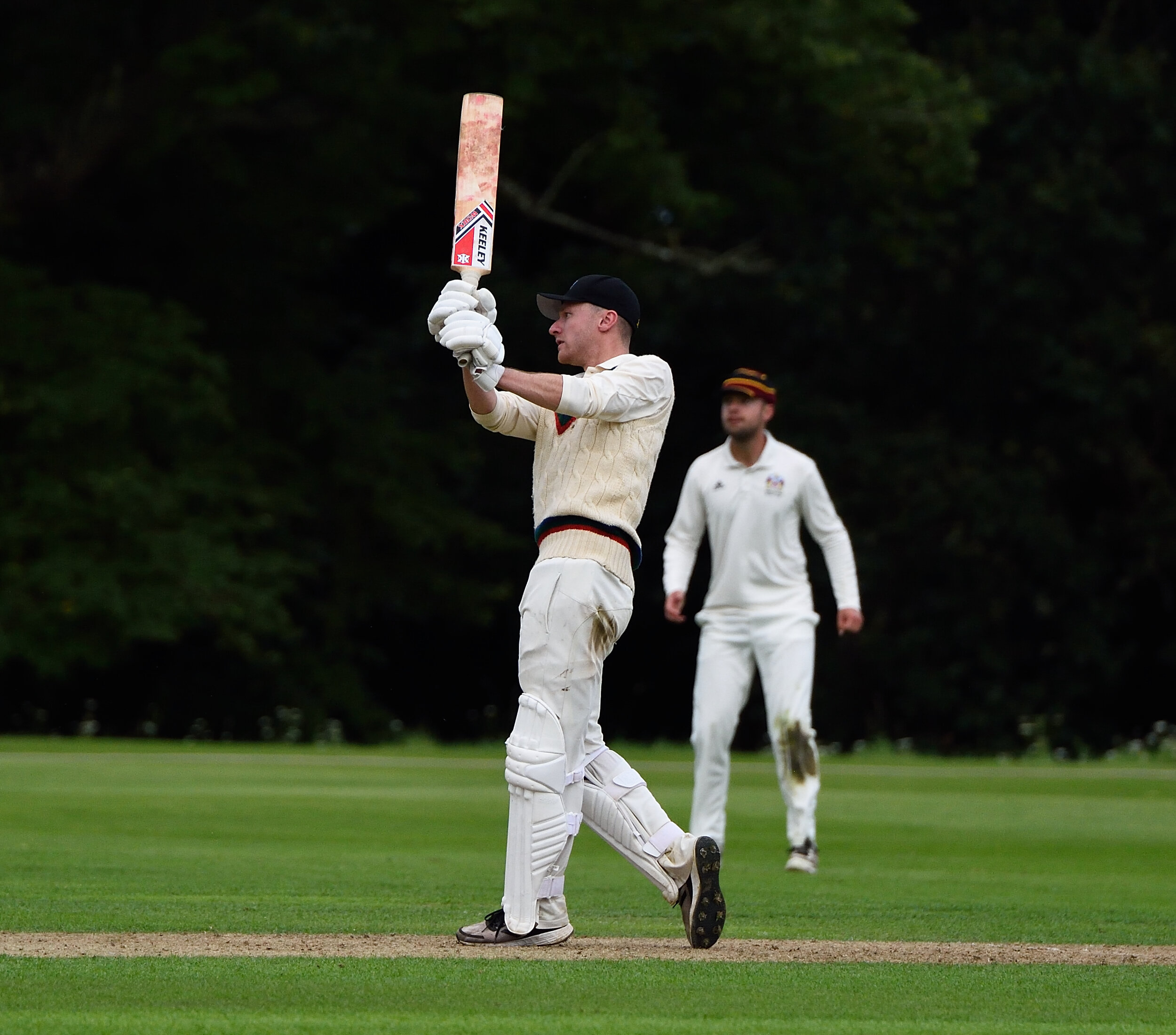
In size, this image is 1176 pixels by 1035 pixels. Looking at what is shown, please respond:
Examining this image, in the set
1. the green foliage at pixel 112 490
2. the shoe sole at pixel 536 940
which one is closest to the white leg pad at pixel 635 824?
the shoe sole at pixel 536 940

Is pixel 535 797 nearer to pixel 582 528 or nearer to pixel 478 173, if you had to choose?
pixel 582 528

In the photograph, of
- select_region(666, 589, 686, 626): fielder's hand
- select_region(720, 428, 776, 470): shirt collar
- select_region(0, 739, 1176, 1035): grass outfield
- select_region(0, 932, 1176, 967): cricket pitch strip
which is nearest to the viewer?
select_region(0, 739, 1176, 1035): grass outfield

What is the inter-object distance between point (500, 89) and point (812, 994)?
723 inches

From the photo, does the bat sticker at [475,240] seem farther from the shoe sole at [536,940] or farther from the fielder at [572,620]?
the shoe sole at [536,940]

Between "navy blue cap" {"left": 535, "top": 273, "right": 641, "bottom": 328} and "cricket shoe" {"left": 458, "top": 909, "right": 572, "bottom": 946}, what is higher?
"navy blue cap" {"left": 535, "top": 273, "right": 641, "bottom": 328}

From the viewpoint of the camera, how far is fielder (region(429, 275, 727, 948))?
249 inches

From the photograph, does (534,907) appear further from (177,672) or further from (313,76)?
(177,672)

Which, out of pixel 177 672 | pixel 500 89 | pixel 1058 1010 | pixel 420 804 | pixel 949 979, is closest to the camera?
pixel 1058 1010

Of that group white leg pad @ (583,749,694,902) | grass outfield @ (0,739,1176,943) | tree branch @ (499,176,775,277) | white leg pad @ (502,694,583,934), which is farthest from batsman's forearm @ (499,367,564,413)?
tree branch @ (499,176,775,277)

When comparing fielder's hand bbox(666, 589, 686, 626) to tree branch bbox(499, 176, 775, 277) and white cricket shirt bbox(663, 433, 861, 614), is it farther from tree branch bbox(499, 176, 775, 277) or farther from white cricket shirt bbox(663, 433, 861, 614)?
tree branch bbox(499, 176, 775, 277)

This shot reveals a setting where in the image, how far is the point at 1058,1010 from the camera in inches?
203

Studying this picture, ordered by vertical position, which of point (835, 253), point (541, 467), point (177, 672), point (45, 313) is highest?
point (835, 253)

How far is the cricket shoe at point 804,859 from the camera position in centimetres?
927

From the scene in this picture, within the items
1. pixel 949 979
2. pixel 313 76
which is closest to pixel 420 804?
pixel 949 979
